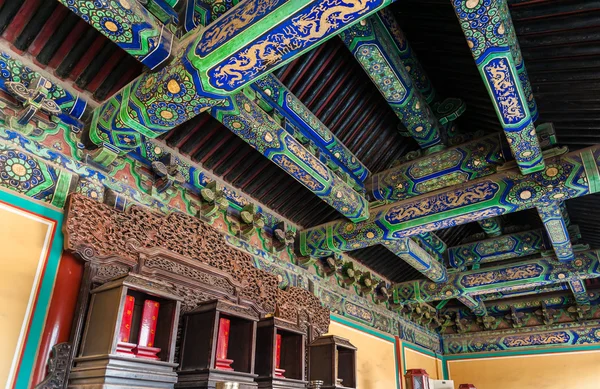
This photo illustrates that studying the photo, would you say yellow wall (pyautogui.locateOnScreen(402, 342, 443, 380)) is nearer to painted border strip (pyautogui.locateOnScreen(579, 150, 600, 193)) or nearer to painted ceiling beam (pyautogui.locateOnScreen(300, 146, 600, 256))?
painted ceiling beam (pyautogui.locateOnScreen(300, 146, 600, 256))

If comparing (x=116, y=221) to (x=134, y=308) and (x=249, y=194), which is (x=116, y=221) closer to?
(x=134, y=308)

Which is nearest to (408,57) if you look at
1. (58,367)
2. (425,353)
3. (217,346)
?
(217,346)

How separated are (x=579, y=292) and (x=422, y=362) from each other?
263 centimetres

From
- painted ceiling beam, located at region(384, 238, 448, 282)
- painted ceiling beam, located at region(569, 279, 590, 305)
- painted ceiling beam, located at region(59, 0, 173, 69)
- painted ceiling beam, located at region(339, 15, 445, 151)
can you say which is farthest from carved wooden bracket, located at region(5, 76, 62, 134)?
painted ceiling beam, located at region(569, 279, 590, 305)

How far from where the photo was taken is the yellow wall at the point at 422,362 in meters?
6.40

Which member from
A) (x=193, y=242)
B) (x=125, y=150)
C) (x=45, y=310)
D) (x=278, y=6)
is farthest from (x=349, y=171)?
(x=45, y=310)

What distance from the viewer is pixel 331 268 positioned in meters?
4.77

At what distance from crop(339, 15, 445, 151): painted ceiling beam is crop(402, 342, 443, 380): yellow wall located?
3890 millimetres

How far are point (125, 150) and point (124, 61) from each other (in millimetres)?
547

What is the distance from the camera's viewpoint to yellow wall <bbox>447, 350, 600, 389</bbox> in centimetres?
690

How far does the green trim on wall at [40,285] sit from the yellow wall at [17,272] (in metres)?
0.03

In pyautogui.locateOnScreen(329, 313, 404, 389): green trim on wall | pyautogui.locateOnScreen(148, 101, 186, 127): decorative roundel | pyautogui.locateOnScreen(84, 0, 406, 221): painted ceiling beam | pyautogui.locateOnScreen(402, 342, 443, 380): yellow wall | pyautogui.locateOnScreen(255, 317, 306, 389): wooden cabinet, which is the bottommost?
pyautogui.locateOnScreen(255, 317, 306, 389): wooden cabinet

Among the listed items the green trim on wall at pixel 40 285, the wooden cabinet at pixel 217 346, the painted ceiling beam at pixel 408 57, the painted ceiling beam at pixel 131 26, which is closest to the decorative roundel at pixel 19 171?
the green trim on wall at pixel 40 285

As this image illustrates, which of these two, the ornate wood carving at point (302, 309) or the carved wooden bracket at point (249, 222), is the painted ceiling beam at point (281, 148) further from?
the ornate wood carving at point (302, 309)
